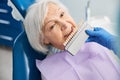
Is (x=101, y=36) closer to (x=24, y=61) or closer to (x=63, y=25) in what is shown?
(x=63, y=25)

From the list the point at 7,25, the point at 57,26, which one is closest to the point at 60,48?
the point at 57,26

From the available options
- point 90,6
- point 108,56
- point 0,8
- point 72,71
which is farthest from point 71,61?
point 0,8

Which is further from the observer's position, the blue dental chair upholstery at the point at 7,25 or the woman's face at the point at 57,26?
the blue dental chair upholstery at the point at 7,25

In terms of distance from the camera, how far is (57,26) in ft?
2.49

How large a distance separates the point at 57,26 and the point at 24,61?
0.73 ft

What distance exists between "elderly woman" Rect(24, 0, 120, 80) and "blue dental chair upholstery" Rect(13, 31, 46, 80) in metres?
0.04

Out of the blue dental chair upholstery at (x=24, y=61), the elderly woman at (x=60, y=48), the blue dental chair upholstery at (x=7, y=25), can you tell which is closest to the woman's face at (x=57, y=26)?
the elderly woman at (x=60, y=48)

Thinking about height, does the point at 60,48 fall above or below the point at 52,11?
below

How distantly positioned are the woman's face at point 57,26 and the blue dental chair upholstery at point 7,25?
2.70ft

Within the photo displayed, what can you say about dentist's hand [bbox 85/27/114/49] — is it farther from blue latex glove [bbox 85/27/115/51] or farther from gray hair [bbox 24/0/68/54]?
gray hair [bbox 24/0/68/54]

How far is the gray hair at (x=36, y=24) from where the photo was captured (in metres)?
0.78

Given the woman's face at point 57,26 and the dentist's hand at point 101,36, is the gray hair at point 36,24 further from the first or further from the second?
the dentist's hand at point 101,36

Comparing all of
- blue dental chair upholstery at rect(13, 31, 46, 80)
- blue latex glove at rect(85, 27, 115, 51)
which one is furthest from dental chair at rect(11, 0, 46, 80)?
blue latex glove at rect(85, 27, 115, 51)

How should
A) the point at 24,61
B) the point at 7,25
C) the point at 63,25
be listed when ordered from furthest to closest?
the point at 7,25 → the point at 24,61 → the point at 63,25
